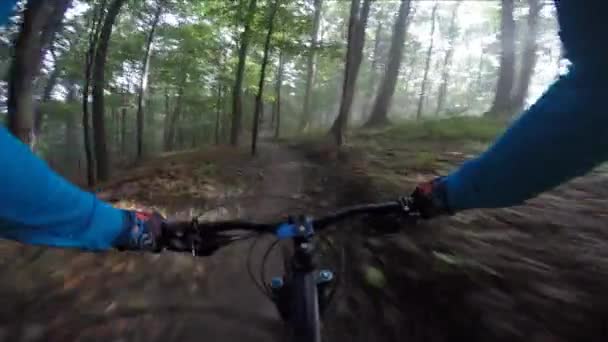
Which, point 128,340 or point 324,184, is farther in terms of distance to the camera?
point 324,184

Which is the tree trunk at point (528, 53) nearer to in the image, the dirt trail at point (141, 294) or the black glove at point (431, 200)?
the dirt trail at point (141, 294)

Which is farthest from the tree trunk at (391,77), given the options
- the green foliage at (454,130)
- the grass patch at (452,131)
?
the green foliage at (454,130)

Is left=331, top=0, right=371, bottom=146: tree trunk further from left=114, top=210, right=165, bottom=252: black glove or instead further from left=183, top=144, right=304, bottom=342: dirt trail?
left=114, top=210, right=165, bottom=252: black glove

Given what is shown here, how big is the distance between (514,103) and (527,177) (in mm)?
16485

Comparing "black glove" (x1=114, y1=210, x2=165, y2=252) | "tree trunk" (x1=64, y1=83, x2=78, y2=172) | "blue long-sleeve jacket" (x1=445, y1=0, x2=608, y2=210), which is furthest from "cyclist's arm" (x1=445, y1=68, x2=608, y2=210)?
"tree trunk" (x1=64, y1=83, x2=78, y2=172)

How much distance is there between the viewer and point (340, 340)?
7.88ft

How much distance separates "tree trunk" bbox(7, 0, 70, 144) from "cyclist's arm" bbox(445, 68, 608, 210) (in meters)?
6.24

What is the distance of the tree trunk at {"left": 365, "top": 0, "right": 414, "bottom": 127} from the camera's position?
16.8m

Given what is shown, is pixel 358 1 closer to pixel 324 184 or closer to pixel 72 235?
pixel 324 184

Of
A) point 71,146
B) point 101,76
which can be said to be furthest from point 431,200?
point 71,146

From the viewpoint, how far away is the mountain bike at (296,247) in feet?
4.56

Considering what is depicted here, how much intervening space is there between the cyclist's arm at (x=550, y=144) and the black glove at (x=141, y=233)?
126 centimetres

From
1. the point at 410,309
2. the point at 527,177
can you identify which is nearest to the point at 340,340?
the point at 410,309

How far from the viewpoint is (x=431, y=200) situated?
1509 mm
